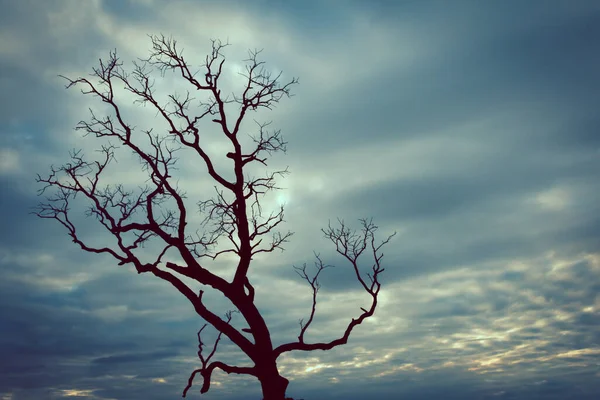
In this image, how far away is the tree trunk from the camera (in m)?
17.1

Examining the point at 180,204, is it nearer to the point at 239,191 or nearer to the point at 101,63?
the point at 239,191

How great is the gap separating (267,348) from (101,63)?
34.1ft

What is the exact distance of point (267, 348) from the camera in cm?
1736

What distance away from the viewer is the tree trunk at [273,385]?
17078 millimetres

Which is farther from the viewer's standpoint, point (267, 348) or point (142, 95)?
point (142, 95)

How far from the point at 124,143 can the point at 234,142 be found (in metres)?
3.57

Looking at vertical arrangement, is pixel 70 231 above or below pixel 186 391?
above

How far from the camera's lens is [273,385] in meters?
17.1

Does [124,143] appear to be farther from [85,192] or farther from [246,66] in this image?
[246,66]

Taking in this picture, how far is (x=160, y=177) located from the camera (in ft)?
61.3

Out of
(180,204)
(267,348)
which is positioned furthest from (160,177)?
(267,348)

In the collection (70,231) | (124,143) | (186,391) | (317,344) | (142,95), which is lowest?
(186,391)

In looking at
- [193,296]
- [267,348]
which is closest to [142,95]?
[193,296]

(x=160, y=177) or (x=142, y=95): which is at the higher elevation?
(x=142, y=95)
